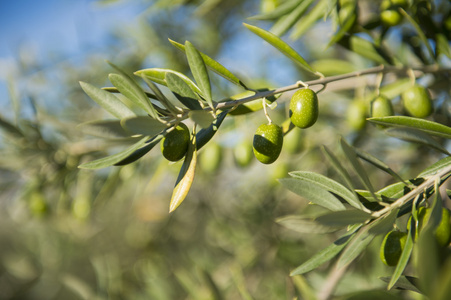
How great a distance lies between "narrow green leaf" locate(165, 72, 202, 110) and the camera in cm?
90

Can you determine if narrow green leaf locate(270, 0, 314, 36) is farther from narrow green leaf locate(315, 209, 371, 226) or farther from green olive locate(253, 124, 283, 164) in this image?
narrow green leaf locate(315, 209, 371, 226)

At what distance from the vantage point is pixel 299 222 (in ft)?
3.18

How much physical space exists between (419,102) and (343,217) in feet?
2.25

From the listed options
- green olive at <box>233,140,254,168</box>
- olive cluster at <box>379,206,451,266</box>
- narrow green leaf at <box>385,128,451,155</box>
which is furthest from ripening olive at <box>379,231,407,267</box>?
green olive at <box>233,140,254,168</box>

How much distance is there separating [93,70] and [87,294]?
2346 millimetres

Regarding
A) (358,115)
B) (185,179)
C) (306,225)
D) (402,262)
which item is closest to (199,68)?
(185,179)

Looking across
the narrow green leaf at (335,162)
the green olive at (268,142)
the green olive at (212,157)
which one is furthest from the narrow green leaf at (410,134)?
the green olive at (212,157)

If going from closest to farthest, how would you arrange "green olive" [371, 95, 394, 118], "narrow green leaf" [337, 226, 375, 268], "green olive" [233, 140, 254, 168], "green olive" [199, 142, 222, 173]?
"narrow green leaf" [337, 226, 375, 268]
"green olive" [371, 95, 394, 118]
"green olive" [233, 140, 254, 168]
"green olive" [199, 142, 222, 173]

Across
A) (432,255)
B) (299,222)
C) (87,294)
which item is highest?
(432,255)

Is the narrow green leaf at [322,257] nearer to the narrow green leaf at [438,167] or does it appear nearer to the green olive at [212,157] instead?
the narrow green leaf at [438,167]

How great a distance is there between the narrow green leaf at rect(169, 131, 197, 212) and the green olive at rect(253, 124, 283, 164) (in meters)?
0.17

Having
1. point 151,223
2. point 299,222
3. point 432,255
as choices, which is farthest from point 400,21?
point 151,223

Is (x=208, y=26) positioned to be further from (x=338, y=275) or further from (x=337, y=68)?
(x=338, y=275)

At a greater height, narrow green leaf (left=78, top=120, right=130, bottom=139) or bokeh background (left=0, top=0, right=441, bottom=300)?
narrow green leaf (left=78, top=120, right=130, bottom=139)
